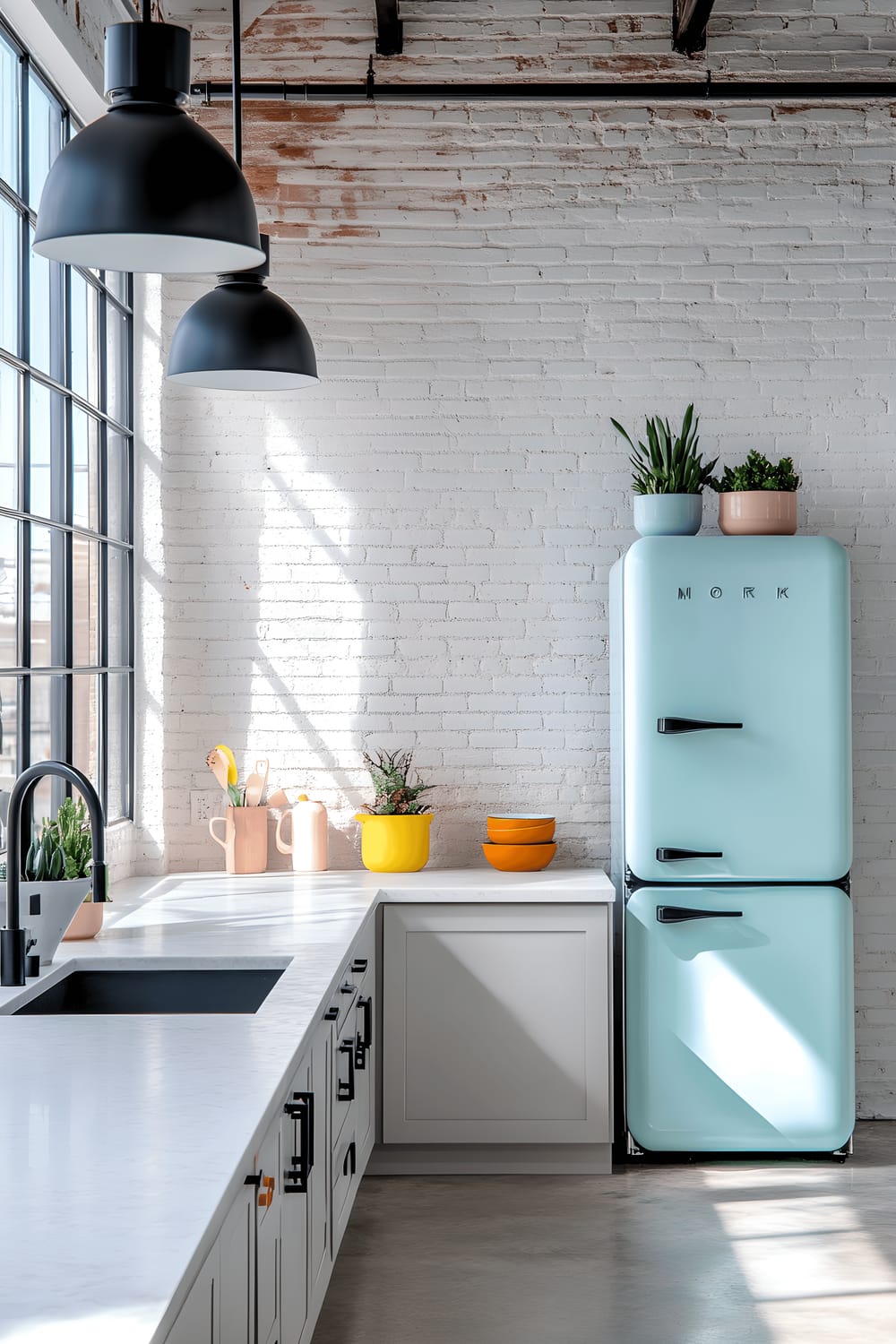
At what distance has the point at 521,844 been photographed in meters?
4.19

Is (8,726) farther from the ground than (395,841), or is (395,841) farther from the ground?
(8,726)

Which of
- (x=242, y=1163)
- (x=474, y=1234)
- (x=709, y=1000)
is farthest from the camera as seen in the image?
(x=709, y=1000)

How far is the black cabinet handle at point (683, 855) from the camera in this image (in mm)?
3846

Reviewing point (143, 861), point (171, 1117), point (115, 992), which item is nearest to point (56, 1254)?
point (171, 1117)

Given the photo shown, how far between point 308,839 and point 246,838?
207mm

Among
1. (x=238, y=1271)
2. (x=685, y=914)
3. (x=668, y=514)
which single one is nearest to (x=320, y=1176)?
(x=238, y=1271)

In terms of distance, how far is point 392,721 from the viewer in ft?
14.7

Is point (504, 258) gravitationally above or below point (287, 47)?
below

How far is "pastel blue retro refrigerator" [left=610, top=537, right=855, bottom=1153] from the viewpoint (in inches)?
152

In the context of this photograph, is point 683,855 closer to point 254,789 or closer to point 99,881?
point 254,789

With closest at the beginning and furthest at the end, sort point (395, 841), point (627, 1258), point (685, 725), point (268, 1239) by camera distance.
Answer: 1. point (268, 1239)
2. point (627, 1258)
3. point (685, 725)
4. point (395, 841)

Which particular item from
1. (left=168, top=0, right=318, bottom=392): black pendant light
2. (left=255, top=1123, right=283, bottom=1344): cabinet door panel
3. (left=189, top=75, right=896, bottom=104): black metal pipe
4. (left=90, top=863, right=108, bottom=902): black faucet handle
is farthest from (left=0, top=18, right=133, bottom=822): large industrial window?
(left=255, top=1123, right=283, bottom=1344): cabinet door panel

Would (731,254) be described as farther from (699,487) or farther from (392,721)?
(392,721)

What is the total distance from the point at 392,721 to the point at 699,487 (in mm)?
1302
